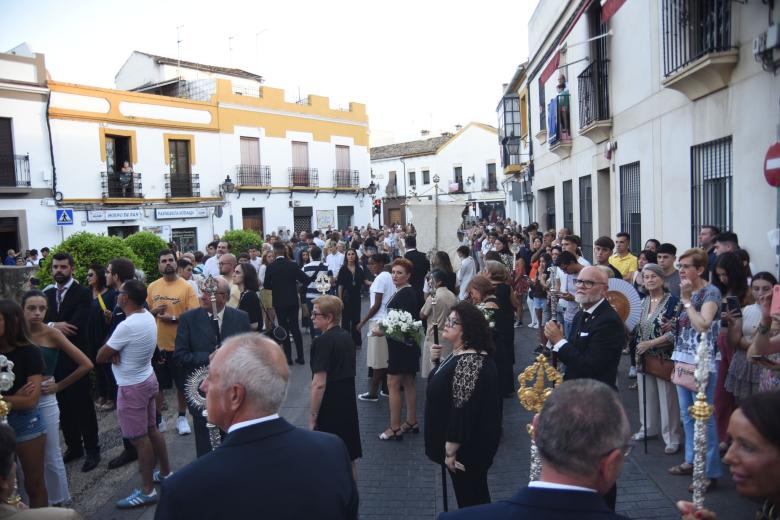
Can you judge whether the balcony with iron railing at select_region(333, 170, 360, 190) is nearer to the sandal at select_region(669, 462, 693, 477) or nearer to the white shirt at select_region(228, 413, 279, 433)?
the sandal at select_region(669, 462, 693, 477)

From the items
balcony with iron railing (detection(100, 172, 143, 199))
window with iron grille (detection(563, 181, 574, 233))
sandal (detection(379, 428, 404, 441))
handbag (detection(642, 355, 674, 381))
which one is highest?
balcony with iron railing (detection(100, 172, 143, 199))

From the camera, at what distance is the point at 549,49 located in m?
17.0

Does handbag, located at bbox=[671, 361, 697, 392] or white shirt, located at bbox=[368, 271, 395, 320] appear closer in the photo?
handbag, located at bbox=[671, 361, 697, 392]

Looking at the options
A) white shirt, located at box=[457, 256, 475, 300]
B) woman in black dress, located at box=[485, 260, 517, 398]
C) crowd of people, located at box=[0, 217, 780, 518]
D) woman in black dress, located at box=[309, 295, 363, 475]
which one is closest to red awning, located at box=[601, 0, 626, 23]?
crowd of people, located at box=[0, 217, 780, 518]

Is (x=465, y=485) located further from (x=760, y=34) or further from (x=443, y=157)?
(x=443, y=157)

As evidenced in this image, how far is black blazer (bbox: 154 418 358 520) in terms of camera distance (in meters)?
2.03

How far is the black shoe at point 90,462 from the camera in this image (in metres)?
5.96

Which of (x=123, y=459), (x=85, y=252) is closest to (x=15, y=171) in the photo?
(x=85, y=252)

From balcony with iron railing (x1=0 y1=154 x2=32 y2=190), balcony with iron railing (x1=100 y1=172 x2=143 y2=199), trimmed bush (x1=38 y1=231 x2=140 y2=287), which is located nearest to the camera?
trimmed bush (x1=38 y1=231 x2=140 y2=287)

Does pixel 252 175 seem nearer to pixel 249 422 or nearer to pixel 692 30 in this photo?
pixel 692 30

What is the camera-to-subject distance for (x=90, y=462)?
19.7 ft

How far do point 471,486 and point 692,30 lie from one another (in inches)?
287

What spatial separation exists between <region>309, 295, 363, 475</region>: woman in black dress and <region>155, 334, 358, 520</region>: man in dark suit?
2544 mm

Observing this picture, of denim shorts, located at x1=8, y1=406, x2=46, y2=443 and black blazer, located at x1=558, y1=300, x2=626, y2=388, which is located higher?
black blazer, located at x1=558, y1=300, x2=626, y2=388
